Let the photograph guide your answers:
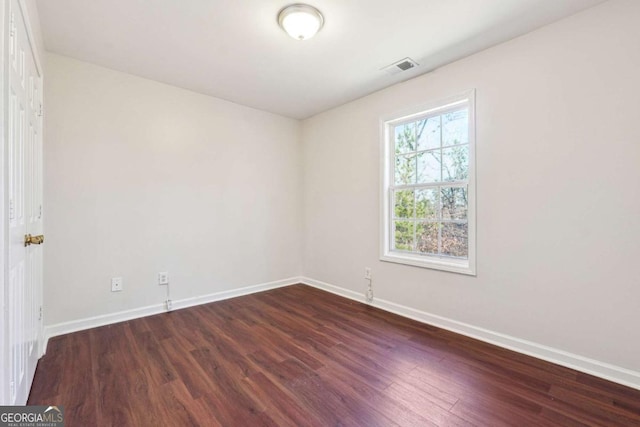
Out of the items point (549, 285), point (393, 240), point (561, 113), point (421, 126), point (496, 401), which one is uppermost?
point (421, 126)

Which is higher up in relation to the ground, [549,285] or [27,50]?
[27,50]

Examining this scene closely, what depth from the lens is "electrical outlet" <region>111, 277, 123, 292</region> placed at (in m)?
2.91

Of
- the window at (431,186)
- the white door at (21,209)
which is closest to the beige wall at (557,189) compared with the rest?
the window at (431,186)

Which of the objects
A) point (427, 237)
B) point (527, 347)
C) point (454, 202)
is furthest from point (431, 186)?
point (527, 347)

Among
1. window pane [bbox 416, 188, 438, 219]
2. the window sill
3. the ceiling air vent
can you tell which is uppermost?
the ceiling air vent

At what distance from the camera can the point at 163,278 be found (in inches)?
127

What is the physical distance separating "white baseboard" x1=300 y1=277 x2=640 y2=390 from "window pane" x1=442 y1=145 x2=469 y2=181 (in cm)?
140

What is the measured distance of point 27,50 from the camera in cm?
171

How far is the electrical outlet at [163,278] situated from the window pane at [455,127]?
3.34 meters

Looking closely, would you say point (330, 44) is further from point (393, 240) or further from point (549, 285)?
point (549, 285)

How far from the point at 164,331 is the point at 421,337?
2.42 metres

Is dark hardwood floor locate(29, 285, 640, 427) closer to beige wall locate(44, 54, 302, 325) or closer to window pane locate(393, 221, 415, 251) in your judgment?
beige wall locate(44, 54, 302, 325)

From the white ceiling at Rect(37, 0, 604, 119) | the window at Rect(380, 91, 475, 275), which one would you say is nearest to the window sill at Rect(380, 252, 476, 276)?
the window at Rect(380, 91, 475, 275)

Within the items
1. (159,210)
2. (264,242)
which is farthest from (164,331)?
(264,242)
